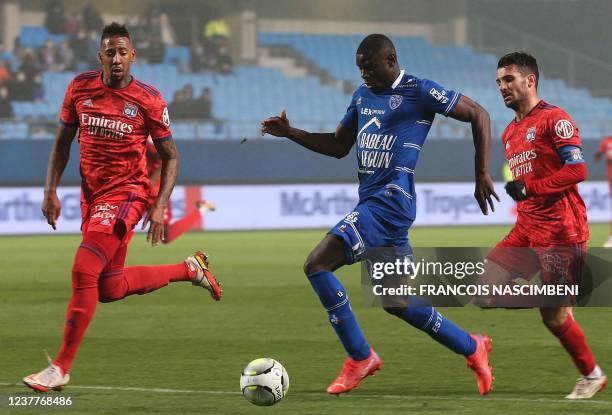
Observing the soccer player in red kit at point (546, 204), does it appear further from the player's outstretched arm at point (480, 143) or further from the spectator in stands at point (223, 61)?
the spectator in stands at point (223, 61)

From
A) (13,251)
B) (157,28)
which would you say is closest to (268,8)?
(157,28)

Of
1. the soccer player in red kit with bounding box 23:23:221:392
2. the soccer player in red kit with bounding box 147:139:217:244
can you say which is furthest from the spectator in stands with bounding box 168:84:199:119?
the soccer player in red kit with bounding box 23:23:221:392

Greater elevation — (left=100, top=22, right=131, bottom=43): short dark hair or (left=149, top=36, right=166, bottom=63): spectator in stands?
(left=149, top=36, right=166, bottom=63): spectator in stands

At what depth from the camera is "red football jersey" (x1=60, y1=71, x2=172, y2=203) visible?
21.0 feet

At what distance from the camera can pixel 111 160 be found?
6426mm

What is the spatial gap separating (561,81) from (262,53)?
26.8 feet

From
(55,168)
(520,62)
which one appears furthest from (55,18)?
(520,62)

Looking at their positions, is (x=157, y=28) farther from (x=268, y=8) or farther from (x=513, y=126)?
(x=513, y=126)

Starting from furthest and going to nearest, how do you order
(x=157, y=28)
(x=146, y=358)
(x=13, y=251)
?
(x=157, y=28), (x=13, y=251), (x=146, y=358)

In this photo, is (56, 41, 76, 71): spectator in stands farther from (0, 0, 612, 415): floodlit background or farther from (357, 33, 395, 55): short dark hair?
(357, 33, 395, 55): short dark hair

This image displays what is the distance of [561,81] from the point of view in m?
31.5

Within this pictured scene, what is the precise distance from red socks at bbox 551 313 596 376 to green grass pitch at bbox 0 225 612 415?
0.18m

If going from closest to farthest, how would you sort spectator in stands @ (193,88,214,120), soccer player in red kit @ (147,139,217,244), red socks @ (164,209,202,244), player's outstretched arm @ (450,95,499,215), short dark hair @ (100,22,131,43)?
player's outstretched arm @ (450,95,499,215)
short dark hair @ (100,22,131,43)
soccer player in red kit @ (147,139,217,244)
red socks @ (164,209,202,244)
spectator in stands @ (193,88,214,120)

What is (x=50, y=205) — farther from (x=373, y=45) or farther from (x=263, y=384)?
(x=373, y=45)
